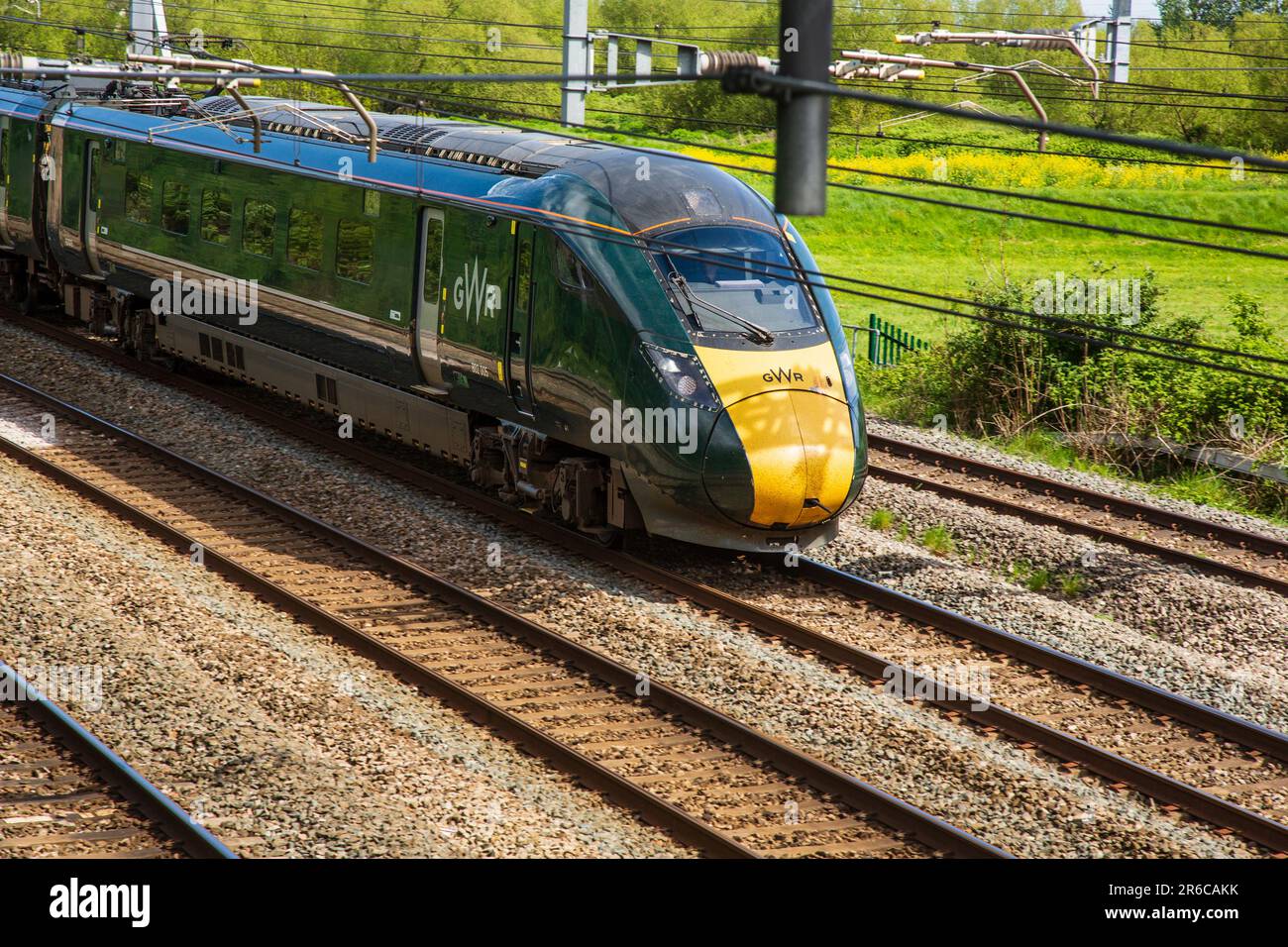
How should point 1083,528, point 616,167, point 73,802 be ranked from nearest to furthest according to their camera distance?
1. point 73,802
2. point 616,167
3. point 1083,528

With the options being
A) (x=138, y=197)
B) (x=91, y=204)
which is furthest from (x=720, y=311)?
(x=91, y=204)

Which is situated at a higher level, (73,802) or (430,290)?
(430,290)

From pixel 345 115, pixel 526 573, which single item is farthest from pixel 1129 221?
pixel 526 573

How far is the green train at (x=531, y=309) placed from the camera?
495 inches

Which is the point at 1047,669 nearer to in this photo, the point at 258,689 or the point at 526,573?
the point at 526,573

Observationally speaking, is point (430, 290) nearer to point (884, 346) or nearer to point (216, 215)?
point (216, 215)

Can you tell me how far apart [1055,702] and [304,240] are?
33.6 feet

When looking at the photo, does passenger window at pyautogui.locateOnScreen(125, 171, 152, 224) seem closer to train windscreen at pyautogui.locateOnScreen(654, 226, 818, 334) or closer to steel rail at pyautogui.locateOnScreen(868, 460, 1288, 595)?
train windscreen at pyautogui.locateOnScreen(654, 226, 818, 334)

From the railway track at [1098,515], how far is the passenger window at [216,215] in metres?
8.71

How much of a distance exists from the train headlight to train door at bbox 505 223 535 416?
1.68m

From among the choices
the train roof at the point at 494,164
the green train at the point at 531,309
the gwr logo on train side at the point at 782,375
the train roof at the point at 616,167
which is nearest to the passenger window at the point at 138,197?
the green train at the point at 531,309

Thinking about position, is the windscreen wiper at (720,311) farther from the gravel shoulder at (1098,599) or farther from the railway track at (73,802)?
the railway track at (73,802)

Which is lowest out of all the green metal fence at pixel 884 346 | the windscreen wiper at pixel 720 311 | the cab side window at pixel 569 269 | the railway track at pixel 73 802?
the railway track at pixel 73 802

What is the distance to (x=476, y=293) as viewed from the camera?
46.9 ft
